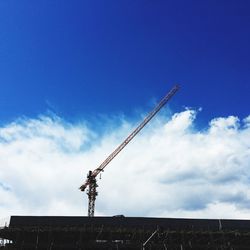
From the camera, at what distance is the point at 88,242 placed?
57.4m

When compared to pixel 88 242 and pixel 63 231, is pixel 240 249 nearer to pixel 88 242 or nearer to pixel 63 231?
pixel 88 242

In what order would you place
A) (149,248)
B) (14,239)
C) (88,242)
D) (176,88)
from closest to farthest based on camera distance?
(149,248) < (88,242) < (14,239) < (176,88)

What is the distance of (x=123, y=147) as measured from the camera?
98438 millimetres

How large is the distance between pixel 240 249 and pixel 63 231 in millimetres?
29805

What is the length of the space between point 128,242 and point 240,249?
61.6 feet

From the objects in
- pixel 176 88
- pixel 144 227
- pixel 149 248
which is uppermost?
pixel 176 88

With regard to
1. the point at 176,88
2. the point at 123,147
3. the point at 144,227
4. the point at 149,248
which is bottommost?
the point at 149,248

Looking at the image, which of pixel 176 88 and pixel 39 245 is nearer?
pixel 39 245

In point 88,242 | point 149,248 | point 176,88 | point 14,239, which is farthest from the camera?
point 176,88

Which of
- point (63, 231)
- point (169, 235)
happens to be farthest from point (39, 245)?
point (169, 235)

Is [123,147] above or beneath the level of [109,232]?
above

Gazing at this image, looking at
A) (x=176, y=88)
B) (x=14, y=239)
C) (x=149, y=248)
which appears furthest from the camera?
(x=176, y=88)

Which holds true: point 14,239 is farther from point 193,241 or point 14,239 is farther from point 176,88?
point 176,88

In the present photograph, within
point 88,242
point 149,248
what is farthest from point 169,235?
point 88,242
